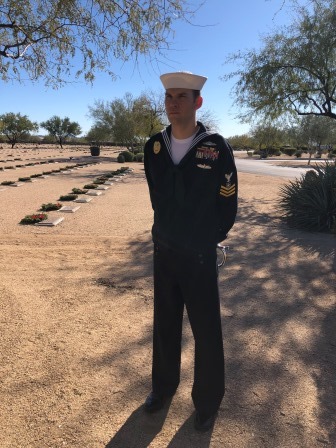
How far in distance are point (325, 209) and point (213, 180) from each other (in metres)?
6.50

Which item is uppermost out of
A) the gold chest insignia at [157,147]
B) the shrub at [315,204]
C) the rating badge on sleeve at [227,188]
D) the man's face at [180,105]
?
the man's face at [180,105]

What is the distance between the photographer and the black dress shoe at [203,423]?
6.68 ft

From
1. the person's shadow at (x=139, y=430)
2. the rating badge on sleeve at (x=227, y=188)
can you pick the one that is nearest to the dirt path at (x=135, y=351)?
the person's shadow at (x=139, y=430)

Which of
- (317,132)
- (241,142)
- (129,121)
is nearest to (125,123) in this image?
(129,121)

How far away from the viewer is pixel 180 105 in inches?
72.8

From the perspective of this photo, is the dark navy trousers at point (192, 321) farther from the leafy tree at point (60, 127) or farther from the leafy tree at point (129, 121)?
the leafy tree at point (60, 127)

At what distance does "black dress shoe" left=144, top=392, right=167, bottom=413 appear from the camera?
7.16 feet

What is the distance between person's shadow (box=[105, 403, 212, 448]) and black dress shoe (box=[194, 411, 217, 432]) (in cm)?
3

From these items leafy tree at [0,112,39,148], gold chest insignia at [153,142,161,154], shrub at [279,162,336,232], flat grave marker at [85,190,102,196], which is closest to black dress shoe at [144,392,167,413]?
gold chest insignia at [153,142,161,154]

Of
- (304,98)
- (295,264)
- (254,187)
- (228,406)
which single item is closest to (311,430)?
(228,406)

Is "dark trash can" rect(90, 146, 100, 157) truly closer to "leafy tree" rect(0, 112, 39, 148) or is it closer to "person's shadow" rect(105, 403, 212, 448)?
"leafy tree" rect(0, 112, 39, 148)

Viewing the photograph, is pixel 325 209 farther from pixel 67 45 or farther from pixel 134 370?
pixel 134 370

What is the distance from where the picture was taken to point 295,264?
5.19 meters

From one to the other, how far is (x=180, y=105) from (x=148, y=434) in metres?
1.82
